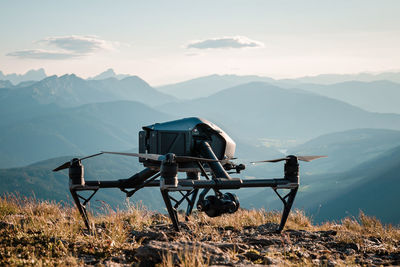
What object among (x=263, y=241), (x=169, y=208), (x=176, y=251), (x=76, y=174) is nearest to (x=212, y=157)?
(x=169, y=208)

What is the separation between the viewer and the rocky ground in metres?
6.44

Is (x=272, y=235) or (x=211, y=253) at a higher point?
(x=211, y=253)

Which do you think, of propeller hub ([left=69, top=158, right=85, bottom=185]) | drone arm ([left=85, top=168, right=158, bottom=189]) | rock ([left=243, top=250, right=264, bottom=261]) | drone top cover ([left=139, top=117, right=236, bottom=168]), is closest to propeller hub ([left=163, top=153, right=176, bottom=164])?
drone top cover ([left=139, top=117, right=236, bottom=168])

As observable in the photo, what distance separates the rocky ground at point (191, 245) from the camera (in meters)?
6.44

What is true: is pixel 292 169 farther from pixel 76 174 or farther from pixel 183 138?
pixel 76 174

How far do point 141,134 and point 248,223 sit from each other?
420cm

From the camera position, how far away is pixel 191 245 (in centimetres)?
663

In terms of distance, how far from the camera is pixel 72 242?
7680 mm

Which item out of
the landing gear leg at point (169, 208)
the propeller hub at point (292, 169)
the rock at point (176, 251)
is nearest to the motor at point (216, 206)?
the landing gear leg at point (169, 208)

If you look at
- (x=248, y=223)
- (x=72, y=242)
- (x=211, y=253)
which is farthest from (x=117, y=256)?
(x=248, y=223)

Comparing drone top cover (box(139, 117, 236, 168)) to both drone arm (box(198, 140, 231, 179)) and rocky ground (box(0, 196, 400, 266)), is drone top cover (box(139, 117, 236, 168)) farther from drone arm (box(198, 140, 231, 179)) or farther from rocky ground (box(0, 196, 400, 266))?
rocky ground (box(0, 196, 400, 266))

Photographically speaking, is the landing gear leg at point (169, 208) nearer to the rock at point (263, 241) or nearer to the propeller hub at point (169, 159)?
the propeller hub at point (169, 159)

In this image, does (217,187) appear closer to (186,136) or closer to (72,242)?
(186,136)

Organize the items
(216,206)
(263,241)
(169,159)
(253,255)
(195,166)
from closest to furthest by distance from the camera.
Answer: (253,255) < (169,159) < (263,241) < (216,206) < (195,166)
